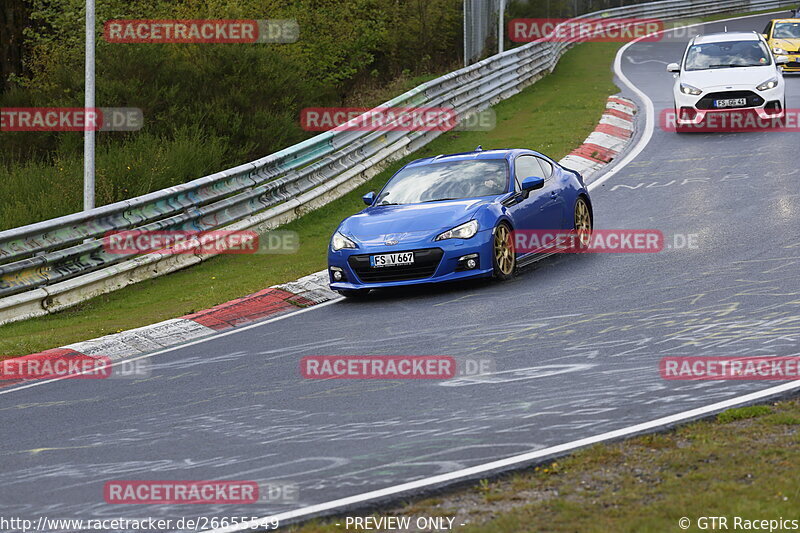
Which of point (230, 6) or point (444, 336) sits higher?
point (230, 6)

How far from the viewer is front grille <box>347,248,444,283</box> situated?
12328 millimetres

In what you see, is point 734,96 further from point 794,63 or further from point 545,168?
point 794,63

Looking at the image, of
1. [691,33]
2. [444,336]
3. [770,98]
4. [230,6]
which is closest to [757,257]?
[444,336]

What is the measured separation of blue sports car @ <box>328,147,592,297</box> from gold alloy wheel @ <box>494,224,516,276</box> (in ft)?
0.04

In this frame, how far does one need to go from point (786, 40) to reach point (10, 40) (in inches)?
826

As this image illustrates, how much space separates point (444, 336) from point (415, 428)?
2727 mm

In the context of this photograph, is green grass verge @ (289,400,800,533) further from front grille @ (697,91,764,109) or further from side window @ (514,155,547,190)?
front grille @ (697,91,764,109)

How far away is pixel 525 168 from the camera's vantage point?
14.1m

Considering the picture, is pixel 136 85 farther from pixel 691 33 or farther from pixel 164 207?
pixel 691 33

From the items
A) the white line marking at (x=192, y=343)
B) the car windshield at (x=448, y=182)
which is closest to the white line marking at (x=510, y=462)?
the white line marking at (x=192, y=343)

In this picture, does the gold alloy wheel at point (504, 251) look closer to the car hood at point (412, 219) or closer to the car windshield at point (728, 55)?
the car hood at point (412, 219)

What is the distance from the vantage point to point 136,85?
2302 centimetres

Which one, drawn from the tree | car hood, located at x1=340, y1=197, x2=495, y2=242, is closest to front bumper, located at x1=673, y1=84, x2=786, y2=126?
car hood, located at x1=340, y1=197, x2=495, y2=242

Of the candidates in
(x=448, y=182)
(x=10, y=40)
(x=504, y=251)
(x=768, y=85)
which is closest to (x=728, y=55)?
(x=768, y=85)
